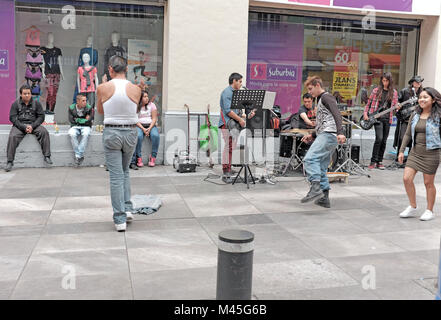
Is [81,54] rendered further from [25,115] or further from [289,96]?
[289,96]

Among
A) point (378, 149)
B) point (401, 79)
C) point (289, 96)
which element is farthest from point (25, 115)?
point (401, 79)

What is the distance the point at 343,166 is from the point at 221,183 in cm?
274

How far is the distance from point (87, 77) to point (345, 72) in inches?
256

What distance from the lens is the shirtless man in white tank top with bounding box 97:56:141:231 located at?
5.46 m

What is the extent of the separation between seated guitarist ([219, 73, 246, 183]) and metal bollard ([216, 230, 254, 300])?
527 centimetres

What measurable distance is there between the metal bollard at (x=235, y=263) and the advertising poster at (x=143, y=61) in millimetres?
8636

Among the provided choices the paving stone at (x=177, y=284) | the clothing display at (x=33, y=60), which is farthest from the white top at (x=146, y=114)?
the paving stone at (x=177, y=284)

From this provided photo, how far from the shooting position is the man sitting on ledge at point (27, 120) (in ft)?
32.0

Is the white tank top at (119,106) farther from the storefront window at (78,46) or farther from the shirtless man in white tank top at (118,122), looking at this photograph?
the storefront window at (78,46)

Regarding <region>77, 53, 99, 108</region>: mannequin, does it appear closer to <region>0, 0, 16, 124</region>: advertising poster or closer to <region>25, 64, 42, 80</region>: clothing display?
<region>25, 64, 42, 80</region>: clothing display

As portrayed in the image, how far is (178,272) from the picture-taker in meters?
4.40

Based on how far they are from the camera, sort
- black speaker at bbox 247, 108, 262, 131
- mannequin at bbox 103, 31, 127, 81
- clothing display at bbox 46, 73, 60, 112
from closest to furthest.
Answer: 1. black speaker at bbox 247, 108, 262, 131
2. clothing display at bbox 46, 73, 60, 112
3. mannequin at bbox 103, 31, 127, 81

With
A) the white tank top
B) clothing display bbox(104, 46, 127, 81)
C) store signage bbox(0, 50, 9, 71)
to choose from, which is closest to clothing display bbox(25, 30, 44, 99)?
store signage bbox(0, 50, 9, 71)

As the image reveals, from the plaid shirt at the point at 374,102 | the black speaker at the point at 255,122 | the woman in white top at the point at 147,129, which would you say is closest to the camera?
the black speaker at the point at 255,122
